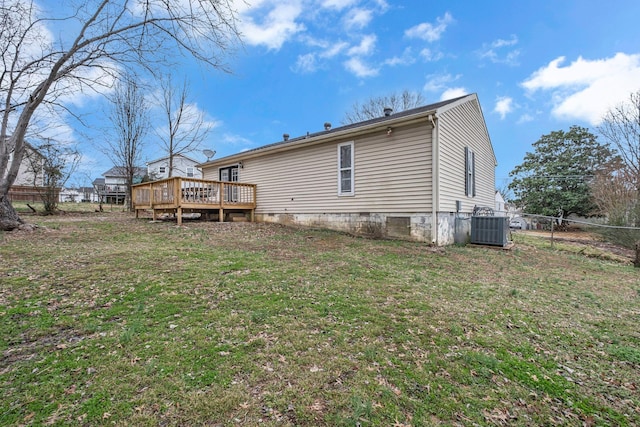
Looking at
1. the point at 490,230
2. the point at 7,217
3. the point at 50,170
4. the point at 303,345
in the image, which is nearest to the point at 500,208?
the point at 490,230

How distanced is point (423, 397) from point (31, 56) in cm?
1177

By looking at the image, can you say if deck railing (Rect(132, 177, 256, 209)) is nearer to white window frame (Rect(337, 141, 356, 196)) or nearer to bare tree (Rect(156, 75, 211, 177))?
white window frame (Rect(337, 141, 356, 196))

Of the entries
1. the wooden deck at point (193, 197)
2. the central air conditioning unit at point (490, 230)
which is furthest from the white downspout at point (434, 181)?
the wooden deck at point (193, 197)

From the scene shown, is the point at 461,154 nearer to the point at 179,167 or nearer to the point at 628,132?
the point at 628,132

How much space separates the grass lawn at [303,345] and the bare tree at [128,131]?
14451 millimetres

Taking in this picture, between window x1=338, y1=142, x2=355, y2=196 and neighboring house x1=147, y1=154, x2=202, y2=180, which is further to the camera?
neighboring house x1=147, y1=154, x2=202, y2=180

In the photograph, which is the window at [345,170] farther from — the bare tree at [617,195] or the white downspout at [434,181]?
the bare tree at [617,195]

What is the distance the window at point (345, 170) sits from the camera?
9.38 m

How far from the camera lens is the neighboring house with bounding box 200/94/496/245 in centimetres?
794

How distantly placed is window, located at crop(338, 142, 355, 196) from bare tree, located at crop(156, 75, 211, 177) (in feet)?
41.1

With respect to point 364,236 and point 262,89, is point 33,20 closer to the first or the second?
point 262,89

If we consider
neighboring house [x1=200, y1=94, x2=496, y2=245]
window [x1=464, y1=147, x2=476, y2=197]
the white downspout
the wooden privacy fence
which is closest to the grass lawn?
the white downspout

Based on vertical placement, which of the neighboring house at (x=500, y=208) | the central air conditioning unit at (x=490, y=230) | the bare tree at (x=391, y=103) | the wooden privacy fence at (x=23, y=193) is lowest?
the central air conditioning unit at (x=490, y=230)

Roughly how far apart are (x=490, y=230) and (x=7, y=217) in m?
13.7
